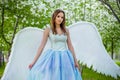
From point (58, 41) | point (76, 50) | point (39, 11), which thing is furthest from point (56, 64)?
point (76, 50)

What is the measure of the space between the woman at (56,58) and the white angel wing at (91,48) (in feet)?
8.83

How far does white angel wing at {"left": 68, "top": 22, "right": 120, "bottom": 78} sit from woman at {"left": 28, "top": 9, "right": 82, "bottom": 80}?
269cm

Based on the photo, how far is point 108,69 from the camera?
1072 centimetres

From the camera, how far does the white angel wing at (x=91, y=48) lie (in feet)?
31.2

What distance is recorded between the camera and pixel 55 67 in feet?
20.7

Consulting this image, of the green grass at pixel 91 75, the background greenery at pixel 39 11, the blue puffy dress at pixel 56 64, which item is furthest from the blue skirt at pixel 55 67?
the green grass at pixel 91 75

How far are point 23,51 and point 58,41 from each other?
7.45 ft

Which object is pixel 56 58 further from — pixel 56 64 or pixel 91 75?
pixel 91 75

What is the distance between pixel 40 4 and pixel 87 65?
9.05 feet

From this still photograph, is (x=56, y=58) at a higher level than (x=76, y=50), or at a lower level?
higher

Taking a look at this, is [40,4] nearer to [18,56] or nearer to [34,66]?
[18,56]

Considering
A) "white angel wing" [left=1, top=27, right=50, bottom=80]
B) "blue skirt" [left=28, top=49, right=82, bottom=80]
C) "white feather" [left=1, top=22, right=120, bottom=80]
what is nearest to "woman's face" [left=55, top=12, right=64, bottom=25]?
"blue skirt" [left=28, top=49, right=82, bottom=80]

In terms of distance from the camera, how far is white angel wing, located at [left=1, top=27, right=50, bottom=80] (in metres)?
8.34

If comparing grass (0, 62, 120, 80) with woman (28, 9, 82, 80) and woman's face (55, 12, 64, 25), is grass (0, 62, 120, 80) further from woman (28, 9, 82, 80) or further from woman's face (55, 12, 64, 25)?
woman's face (55, 12, 64, 25)
